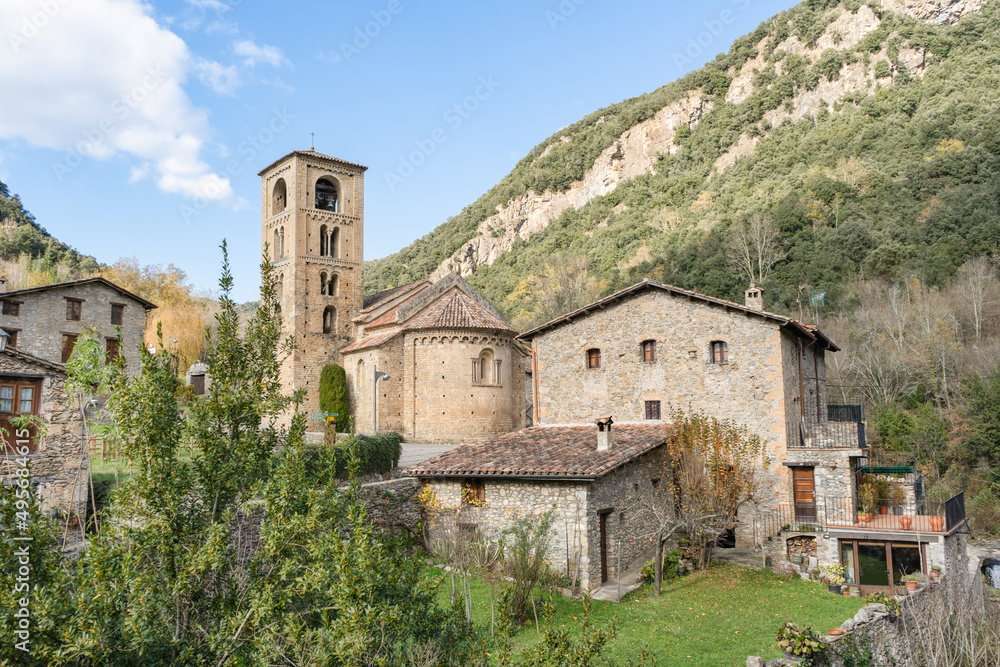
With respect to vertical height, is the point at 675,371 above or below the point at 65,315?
below

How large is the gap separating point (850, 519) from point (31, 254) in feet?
207

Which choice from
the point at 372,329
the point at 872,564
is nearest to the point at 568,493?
the point at 872,564

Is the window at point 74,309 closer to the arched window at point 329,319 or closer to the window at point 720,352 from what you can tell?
the arched window at point 329,319

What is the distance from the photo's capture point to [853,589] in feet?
56.6

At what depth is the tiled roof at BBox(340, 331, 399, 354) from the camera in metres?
33.3

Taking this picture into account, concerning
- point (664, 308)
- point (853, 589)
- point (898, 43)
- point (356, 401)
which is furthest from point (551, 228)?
point (853, 589)

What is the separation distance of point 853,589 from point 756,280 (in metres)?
36.4

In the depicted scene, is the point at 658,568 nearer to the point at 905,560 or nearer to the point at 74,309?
the point at 905,560

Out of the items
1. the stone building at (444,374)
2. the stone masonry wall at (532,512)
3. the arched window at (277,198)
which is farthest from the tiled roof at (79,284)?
the stone masonry wall at (532,512)

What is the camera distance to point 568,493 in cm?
1633

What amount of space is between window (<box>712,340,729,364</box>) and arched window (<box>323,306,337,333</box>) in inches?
944

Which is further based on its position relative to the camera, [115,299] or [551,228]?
[551,228]

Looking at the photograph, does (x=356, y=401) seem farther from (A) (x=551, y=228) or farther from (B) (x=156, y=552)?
(A) (x=551, y=228)

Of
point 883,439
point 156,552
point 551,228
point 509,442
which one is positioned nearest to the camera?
point 156,552
